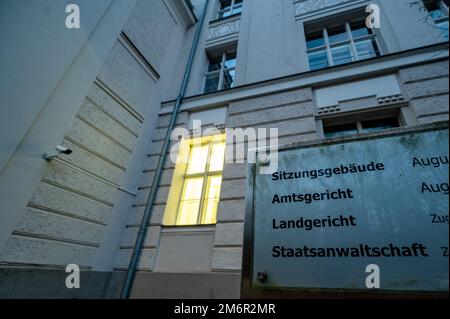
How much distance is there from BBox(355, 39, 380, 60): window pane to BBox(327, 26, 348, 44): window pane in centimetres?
59

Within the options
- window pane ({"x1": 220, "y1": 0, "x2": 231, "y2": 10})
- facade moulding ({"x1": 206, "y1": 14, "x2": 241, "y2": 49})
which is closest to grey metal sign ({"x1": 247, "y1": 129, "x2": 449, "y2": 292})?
facade moulding ({"x1": 206, "y1": 14, "x2": 241, "y2": 49})

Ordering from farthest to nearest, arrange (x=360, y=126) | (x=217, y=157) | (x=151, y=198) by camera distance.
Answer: (x=217, y=157), (x=151, y=198), (x=360, y=126)

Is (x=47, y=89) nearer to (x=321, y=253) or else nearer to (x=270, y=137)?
(x=270, y=137)

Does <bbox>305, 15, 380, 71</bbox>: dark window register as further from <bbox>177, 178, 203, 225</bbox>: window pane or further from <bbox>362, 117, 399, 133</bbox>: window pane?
<bbox>177, 178, 203, 225</bbox>: window pane

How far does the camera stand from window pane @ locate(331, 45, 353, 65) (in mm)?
5646

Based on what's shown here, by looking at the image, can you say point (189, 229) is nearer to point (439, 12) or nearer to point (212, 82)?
point (212, 82)

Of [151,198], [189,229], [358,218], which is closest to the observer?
[358,218]

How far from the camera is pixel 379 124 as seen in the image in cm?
441

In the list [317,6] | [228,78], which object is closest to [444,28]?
[317,6]

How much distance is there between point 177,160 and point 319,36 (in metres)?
5.39

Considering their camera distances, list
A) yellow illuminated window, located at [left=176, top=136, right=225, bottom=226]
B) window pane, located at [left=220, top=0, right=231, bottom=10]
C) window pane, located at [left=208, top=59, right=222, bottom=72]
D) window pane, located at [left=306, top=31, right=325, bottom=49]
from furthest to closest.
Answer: window pane, located at [left=220, top=0, right=231, bottom=10] < window pane, located at [left=208, top=59, right=222, bottom=72] < window pane, located at [left=306, top=31, right=325, bottom=49] < yellow illuminated window, located at [left=176, top=136, right=225, bottom=226]

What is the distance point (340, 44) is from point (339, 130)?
285 centimetres

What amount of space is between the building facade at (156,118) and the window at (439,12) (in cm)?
4
